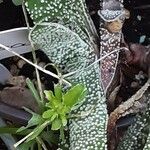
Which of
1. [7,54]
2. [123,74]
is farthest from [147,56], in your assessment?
[7,54]

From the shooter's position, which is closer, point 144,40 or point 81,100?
point 81,100

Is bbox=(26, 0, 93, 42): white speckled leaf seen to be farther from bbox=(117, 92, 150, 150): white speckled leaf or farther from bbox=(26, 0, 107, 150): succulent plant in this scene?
bbox=(117, 92, 150, 150): white speckled leaf

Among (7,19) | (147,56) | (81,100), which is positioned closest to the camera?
(81,100)

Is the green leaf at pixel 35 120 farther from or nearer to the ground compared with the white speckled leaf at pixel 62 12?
nearer to the ground

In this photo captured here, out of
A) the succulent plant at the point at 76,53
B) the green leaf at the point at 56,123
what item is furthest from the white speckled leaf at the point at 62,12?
the green leaf at the point at 56,123

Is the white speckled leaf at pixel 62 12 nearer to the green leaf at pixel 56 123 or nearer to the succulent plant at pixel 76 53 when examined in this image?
the succulent plant at pixel 76 53

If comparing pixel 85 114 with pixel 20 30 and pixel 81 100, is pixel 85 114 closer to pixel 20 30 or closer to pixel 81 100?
pixel 81 100

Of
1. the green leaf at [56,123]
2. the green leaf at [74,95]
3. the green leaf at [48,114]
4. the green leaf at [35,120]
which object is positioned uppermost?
the green leaf at [74,95]
